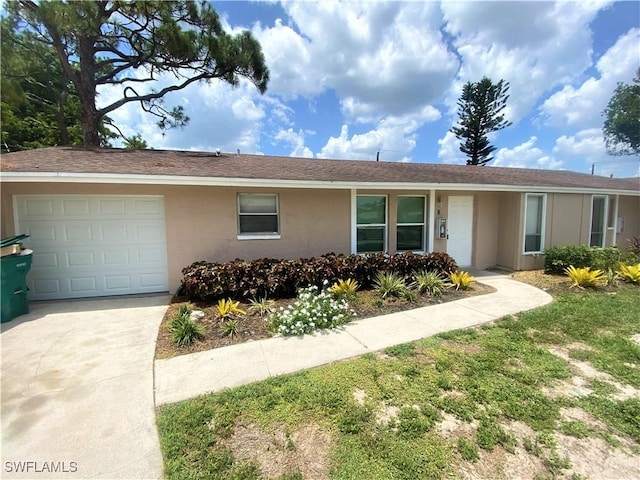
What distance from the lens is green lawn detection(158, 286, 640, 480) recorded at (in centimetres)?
222

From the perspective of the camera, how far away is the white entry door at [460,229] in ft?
30.4

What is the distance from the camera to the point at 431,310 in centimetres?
573

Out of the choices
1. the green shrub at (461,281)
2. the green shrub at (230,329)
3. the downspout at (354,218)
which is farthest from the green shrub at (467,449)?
the downspout at (354,218)

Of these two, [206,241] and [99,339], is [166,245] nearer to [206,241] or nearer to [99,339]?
[206,241]

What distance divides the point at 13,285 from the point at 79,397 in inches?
143

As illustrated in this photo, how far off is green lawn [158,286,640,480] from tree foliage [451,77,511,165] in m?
25.9

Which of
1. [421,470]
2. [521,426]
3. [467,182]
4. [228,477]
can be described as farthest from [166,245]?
[467,182]

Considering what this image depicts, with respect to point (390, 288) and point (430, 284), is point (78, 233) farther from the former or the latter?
point (430, 284)

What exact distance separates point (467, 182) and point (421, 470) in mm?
7736

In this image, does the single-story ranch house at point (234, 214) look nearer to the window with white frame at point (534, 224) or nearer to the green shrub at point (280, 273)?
the window with white frame at point (534, 224)

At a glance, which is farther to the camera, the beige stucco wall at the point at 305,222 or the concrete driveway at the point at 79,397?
the beige stucco wall at the point at 305,222

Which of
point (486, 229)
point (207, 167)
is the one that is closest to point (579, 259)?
point (486, 229)

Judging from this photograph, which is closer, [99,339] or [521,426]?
[521,426]

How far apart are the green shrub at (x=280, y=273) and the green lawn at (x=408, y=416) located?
2.94 meters
